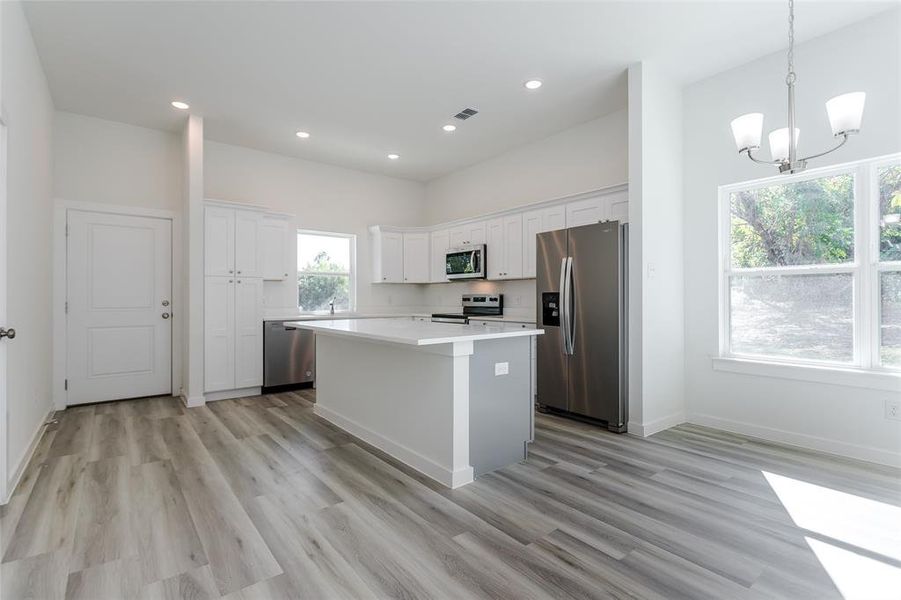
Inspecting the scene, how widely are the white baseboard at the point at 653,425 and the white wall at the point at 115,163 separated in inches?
211

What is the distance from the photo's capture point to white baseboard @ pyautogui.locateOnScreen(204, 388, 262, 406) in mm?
4854

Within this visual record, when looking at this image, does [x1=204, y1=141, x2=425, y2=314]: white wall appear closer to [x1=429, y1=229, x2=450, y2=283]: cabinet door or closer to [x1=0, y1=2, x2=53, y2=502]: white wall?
[x1=429, y1=229, x2=450, y2=283]: cabinet door

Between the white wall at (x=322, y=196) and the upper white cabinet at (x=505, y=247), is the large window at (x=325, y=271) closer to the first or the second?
the white wall at (x=322, y=196)

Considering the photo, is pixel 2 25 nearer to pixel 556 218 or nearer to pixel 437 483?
pixel 437 483

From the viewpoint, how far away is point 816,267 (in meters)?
3.33

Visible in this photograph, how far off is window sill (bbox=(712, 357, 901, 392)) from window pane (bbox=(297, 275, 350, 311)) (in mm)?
4737

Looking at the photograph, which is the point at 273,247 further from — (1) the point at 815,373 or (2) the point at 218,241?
(1) the point at 815,373

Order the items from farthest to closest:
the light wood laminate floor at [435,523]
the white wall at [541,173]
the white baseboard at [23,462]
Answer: the white wall at [541,173] < the white baseboard at [23,462] < the light wood laminate floor at [435,523]

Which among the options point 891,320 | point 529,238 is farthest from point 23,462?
point 891,320

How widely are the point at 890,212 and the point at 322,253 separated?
19.3 feet

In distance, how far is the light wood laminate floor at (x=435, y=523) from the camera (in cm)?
173

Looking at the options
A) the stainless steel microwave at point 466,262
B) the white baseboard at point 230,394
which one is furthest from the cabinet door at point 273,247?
the stainless steel microwave at point 466,262

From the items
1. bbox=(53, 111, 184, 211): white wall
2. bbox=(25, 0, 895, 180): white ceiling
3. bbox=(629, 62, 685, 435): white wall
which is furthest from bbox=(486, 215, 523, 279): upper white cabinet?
bbox=(53, 111, 184, 211): white wall

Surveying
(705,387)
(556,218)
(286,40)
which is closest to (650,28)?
(556,218)
